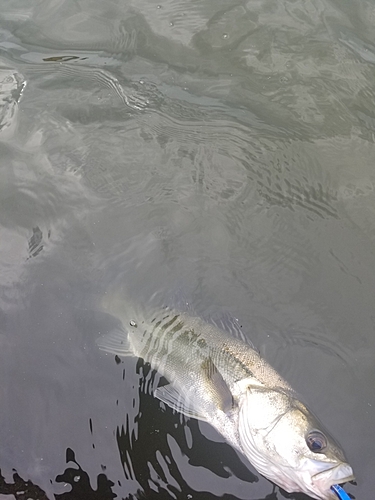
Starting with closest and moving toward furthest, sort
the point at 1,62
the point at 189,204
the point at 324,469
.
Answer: the point at 324,469 → the point at 189,204 → the point at 1,62

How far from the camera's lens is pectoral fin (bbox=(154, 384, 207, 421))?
12.4 feet

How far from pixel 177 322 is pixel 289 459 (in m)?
1.33

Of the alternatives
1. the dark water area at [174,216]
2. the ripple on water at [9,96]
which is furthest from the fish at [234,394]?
the ripple on water at [9,96]

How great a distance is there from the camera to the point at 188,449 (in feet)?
12.2

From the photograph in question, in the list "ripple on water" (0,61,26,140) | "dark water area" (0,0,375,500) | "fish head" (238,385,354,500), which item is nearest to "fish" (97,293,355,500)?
"fish head" (238,385,354,500)

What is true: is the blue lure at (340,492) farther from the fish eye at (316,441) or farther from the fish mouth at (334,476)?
the fish eye at (316,441)

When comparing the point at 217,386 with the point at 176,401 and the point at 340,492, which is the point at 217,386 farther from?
the point at 340,492

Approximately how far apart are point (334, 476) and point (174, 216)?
8.46ft

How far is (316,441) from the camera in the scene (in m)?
3.35

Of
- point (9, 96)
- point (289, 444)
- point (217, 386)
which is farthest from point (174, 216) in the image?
point (9, 96)

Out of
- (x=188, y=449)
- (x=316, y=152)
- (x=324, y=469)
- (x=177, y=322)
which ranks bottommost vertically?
→ (x=188, y=449)

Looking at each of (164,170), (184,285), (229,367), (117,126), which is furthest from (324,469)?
(117,126)

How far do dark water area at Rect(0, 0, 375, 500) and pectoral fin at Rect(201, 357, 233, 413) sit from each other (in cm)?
26

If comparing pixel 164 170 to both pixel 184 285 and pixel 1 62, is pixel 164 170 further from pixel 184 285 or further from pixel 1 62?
pixel 1 62
